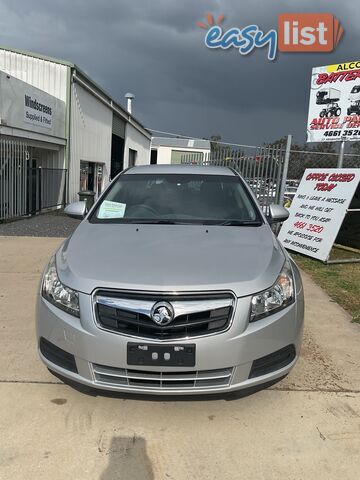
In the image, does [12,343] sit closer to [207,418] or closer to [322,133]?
→ [207,418]

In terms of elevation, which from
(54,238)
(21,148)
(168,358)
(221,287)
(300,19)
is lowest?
(54,238)

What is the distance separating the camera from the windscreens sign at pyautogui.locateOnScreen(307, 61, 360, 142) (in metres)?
9.12

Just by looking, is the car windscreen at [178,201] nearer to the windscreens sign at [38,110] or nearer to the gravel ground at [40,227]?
the gravel ground at [40,227]

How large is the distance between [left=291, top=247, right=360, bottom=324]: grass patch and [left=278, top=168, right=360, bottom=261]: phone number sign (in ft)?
0.85

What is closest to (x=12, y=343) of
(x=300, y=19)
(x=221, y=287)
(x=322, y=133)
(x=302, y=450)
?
(x=221, y=287)

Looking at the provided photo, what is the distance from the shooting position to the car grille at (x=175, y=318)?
2.56 metres

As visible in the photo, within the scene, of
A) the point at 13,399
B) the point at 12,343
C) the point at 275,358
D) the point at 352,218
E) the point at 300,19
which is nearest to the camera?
the point at 275,358

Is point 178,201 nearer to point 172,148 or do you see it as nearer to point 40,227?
point 40,227

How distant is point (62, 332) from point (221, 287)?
1.03 metres

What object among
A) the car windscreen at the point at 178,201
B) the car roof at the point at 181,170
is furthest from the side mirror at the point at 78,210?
the car roof at the point at 181,170

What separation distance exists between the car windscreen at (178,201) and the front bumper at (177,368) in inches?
53.3

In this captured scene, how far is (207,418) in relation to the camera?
Answer: 2893 mm

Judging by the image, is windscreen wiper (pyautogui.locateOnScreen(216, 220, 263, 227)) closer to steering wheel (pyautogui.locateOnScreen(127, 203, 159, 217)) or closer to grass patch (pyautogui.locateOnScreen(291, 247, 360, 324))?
steering wheel (pyautogui.locateOnScreen(127, 203, 159, 217))

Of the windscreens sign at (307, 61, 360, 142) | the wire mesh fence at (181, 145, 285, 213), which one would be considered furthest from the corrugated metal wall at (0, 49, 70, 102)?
the windscreens sign at (307, 61, 360, 142)
